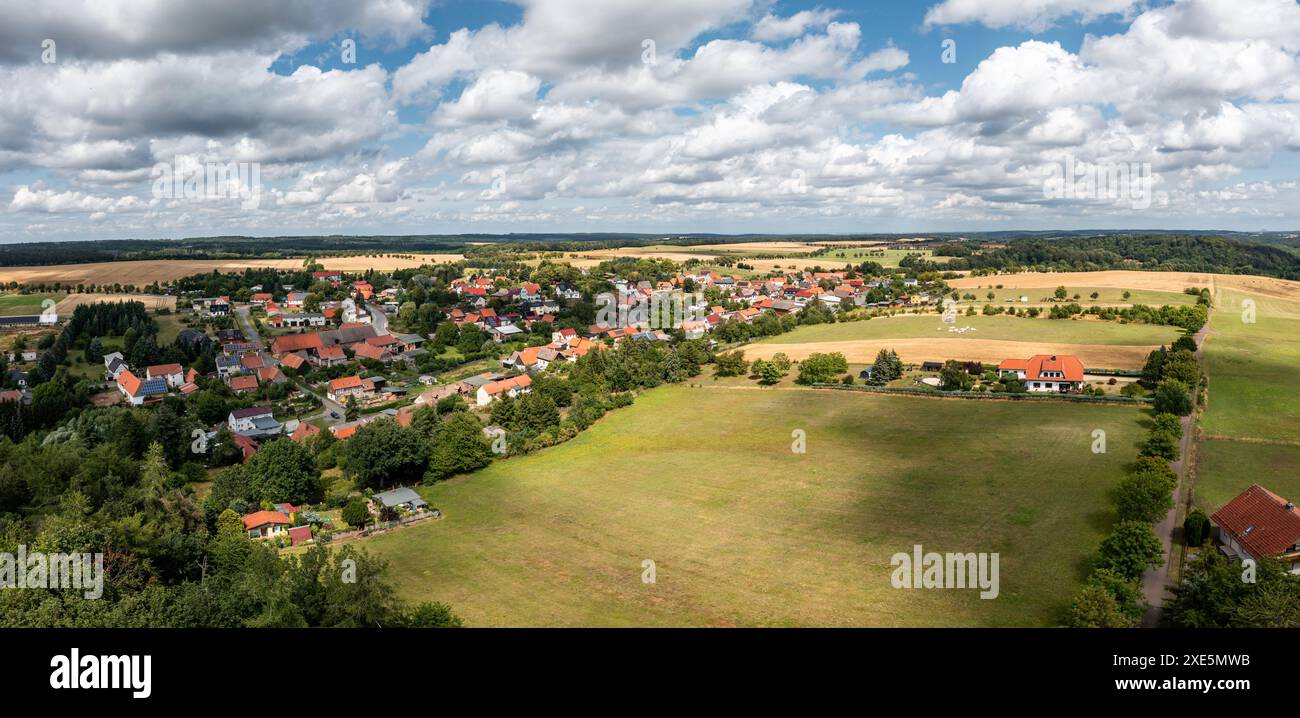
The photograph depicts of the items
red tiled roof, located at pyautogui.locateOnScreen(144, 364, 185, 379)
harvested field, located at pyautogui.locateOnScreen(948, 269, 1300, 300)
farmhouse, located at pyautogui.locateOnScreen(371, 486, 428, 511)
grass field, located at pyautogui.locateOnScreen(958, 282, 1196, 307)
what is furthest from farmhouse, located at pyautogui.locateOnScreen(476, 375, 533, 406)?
harvested field, located at pyautogui.locateOnScreen(948, 269, 1300, 300)

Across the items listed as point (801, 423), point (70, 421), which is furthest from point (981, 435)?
point (70, 421)

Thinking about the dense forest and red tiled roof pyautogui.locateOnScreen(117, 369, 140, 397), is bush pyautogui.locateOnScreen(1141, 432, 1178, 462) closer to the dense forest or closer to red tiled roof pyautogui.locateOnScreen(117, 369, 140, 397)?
red tiled roof pyautogui.locateOnScreen(117, 369, 140, 397)

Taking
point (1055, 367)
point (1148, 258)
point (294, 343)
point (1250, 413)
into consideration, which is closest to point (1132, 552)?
point (1250, 413)

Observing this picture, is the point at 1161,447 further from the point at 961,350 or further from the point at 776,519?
the point at 961,350

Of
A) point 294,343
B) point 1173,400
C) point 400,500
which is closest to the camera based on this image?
point 400,500

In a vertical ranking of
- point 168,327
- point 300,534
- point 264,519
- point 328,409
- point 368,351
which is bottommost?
point 300,534
